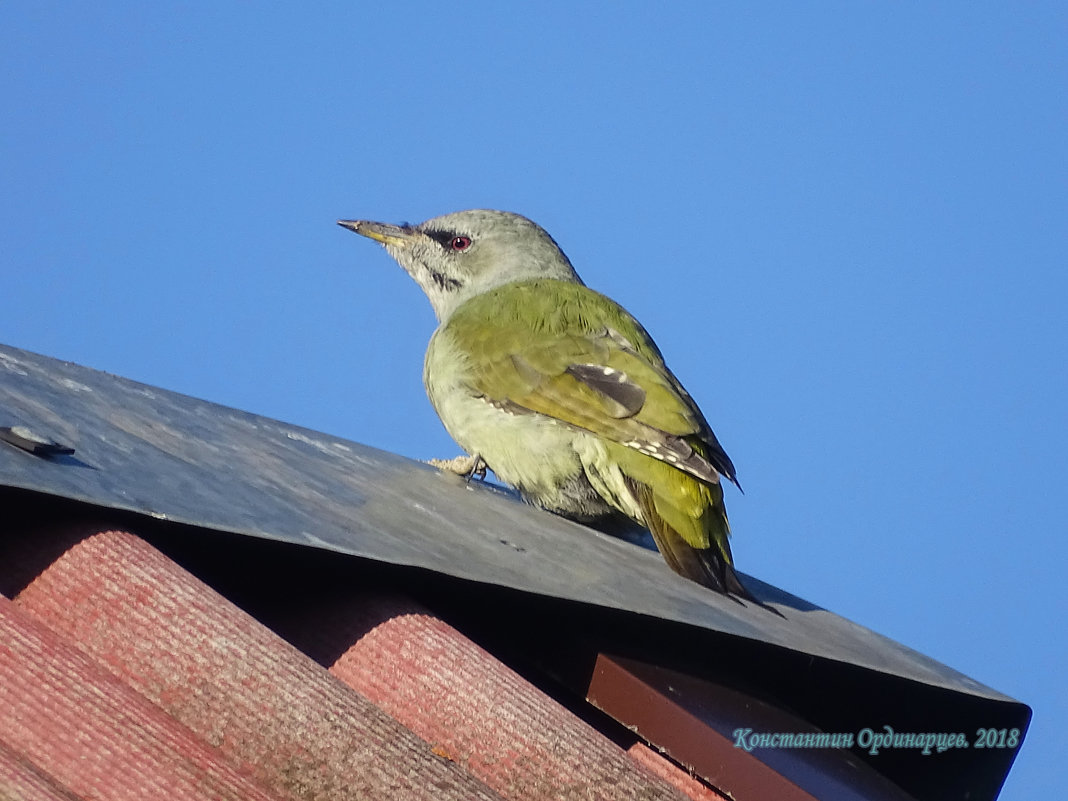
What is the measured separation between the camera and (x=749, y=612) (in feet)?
12.8

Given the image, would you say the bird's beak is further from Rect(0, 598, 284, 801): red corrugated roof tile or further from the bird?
Rect(0, 598, 284, 801): red corrugated roof tile

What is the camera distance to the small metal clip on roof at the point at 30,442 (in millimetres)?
2414

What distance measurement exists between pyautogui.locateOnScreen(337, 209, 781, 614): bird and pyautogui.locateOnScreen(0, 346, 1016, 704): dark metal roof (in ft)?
1.10

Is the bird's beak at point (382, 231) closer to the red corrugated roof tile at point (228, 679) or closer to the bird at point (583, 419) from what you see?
the bird at point (583, 419)

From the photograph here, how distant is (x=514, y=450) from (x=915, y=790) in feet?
6.76

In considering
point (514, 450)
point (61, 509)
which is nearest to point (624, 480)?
point (514, 450)

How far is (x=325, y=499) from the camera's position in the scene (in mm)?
3107

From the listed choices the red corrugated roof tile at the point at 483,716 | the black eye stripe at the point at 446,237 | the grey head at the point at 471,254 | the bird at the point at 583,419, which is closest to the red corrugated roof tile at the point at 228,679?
the red corrugated roof tile at the point at 483,716

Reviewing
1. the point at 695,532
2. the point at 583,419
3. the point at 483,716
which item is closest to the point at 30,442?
the point at 483,716

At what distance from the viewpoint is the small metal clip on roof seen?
7.92ft

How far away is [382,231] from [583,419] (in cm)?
285

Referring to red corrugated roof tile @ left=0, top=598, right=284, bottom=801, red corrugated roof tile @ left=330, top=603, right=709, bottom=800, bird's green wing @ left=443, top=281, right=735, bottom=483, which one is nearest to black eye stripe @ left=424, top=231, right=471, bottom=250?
bird's green wing @ left=443, top=281, right=735, bottom=483

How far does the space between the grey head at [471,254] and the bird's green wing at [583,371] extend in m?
0.76

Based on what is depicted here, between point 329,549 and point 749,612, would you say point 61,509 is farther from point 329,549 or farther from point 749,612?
point 749,612
